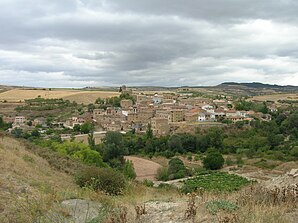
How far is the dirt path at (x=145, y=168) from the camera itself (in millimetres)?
38366

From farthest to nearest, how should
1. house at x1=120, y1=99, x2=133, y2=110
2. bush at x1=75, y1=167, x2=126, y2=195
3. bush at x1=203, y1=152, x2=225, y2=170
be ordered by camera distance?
house at x1=120, y1=99, x2=133, y2=110 → bush at x1=203, y1=152, x2=225, y2=170 → bush at x1=75, y1=167, x2=126, y2=195

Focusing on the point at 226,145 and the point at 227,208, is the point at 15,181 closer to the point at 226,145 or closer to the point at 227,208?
the point at 227,208

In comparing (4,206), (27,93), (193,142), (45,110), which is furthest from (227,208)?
(27,93)

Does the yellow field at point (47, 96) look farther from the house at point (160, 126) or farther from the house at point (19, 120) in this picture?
the house at point (160, 126)

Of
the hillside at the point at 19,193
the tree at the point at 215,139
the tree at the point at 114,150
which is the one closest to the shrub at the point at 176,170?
the tree at the point at 114,150

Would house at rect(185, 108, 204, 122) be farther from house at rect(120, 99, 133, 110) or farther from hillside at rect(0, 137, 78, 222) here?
hillside at rect(0, 137, 78, 222)

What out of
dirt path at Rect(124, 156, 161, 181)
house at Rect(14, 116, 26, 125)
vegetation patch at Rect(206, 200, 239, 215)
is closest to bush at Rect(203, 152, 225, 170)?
dirt path at Rect(124, 156, 161, 181)

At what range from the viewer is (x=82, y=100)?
306 feet

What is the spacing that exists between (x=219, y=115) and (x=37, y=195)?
70.2 meters

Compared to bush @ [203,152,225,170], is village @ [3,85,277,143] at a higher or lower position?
higher

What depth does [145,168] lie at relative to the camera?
4259cm

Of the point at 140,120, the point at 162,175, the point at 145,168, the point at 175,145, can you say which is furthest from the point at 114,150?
the point at 140,120

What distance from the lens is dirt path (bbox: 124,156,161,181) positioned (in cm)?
3837

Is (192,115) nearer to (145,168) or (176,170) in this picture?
(145,168)
